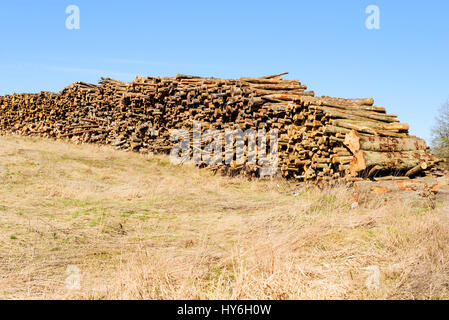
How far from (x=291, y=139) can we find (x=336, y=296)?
736 cm

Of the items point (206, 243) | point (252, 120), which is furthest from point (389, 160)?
point (206, 243)

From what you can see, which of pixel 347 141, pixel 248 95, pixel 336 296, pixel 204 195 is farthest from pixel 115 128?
pixel 336 296

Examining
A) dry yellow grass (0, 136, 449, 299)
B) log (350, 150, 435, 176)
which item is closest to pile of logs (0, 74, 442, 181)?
log (350, 150, 435, 176)

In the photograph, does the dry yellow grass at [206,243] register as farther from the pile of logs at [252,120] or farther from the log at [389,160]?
the pile of logs at [252,120]

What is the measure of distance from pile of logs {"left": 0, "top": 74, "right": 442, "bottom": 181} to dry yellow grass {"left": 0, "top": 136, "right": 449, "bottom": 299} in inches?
46.4

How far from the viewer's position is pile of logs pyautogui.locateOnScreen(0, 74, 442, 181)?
8727 millimetres

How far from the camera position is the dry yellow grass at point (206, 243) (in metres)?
3.62

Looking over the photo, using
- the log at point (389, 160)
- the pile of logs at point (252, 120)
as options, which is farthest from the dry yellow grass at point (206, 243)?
the pile of logs at point (252, 120)

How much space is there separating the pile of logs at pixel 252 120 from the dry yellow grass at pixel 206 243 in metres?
1.18

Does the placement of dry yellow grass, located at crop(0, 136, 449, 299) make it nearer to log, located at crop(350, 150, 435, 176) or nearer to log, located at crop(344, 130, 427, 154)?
log, located at crop(350, 150, 435, 176)

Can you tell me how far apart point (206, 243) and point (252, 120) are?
6.96m

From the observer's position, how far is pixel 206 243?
5.45m

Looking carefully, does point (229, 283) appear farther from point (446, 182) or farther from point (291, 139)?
point (446, 182)

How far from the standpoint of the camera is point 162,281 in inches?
147
